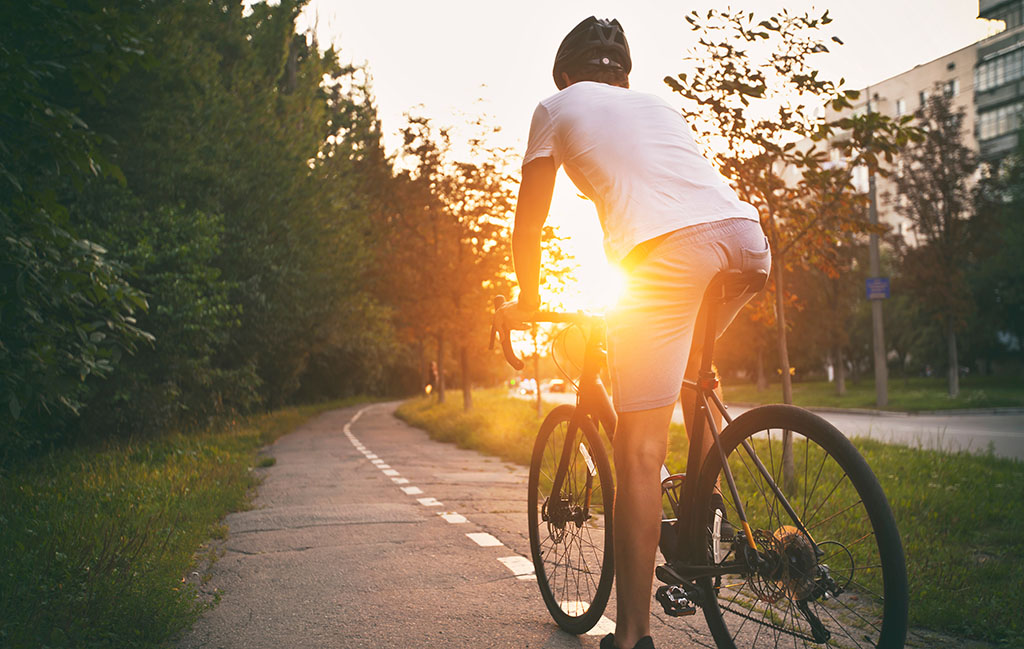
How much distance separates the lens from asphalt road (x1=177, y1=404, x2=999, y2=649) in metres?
3.90

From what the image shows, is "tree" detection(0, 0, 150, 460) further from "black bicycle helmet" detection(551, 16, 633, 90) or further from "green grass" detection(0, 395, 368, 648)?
"black bicycle helmet" detection(551, 16, 633, 90)

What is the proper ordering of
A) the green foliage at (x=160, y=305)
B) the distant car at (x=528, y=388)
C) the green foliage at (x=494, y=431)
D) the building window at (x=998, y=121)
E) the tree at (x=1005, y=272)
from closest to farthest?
1. the green foliage at (x=160, y=305)
2. the green foliage at (x=494, y=431)
3. the tree at (x=1005, y=272)
4. the building window at (x=998, y=121)
5. the distant car at (x=528, y=388)

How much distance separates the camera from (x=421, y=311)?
26.4 meters

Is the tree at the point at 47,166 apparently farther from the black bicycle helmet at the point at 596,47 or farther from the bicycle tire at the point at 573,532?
the black bicycle helmet at the point at 596,47

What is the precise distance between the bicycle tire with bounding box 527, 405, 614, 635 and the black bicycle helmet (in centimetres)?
139

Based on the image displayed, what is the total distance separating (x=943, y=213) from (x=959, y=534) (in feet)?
93.6

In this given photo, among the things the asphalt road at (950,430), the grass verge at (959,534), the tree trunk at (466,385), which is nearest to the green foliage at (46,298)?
the grass verge at (959,534)

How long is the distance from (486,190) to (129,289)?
18132 millimetres

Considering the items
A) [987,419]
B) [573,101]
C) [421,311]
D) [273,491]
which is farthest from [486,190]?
[573,101]

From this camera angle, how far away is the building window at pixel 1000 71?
59375 millimetres

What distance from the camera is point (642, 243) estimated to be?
9.10ft

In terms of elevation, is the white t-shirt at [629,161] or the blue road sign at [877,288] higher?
the blue road sign at [877,288]

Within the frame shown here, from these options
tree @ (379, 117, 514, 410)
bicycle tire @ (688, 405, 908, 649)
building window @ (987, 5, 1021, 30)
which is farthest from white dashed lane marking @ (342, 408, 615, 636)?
building window @ (987, 5, 1021, 30)

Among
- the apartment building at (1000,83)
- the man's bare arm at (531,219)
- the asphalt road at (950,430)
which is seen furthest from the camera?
the apartment building at (1000,83)
